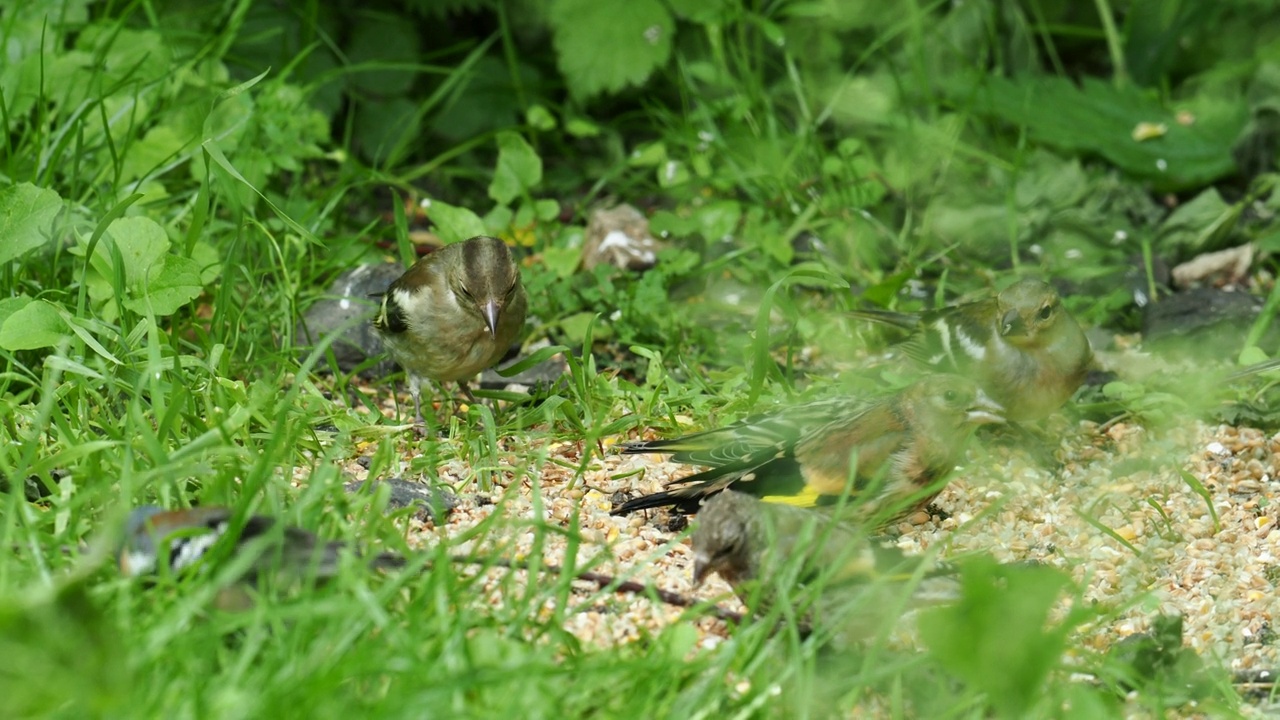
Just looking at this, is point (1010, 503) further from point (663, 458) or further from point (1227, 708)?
point (1227, 708)

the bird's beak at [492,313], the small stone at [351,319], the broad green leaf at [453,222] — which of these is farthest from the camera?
the broad green leaf at [453,222]

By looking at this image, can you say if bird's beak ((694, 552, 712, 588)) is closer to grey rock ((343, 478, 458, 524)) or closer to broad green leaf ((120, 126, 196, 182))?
grey rock ((343, 478, 458, 524))

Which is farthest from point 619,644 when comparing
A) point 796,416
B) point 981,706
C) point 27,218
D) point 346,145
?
point 346,145

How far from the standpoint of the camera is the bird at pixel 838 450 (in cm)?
401

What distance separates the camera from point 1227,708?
10.5 feet

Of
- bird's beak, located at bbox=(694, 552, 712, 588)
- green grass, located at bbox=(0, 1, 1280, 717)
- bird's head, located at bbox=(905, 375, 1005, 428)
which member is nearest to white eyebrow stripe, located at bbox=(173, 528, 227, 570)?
green grass, located at bbox=(0, 1, 1280, 717)

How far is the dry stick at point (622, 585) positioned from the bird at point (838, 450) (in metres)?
0.50

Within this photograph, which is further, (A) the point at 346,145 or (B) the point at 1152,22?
(B) the point at 1152,22

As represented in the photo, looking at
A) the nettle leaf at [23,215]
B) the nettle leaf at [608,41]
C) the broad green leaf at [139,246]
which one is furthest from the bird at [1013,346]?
the nettle leaf at [23,215]

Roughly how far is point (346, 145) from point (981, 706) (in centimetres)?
413

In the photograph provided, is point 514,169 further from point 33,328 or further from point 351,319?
point 33,328

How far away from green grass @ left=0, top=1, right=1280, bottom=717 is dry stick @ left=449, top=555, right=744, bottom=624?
69 millimetres

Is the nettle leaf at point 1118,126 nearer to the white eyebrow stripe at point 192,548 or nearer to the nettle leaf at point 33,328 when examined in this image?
the nettle leaf at point 33,328

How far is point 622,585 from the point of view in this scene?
356 centimetres
